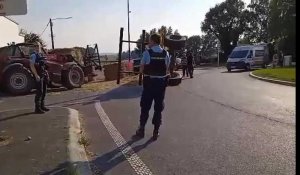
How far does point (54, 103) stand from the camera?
17094mm

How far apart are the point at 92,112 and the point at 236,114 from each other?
390 centimetres

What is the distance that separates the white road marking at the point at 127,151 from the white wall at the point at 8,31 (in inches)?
740

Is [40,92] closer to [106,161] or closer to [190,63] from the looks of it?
[106,161]

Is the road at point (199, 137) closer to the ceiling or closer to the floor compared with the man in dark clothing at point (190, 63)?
closer to the floor

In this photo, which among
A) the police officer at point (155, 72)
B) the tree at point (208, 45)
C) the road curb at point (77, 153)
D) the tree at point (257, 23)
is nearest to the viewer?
the road curb at point (77, 153)

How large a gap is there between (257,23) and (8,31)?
241 ft

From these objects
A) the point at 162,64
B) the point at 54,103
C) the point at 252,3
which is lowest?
the point at 54,103

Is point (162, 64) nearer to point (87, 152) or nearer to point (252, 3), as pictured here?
point (87, 152)

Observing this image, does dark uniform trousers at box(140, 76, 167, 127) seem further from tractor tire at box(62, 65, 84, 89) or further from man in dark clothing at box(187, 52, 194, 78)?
man in dark clothing at box(187, 52, 194, 78)

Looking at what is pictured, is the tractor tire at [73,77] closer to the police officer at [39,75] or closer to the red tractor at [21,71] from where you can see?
the red tractor at [21,71]

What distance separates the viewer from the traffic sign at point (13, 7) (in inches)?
327

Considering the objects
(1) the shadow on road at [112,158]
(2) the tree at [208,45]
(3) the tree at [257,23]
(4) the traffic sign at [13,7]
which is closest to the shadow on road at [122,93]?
(1) the shadow on road at [112,158]

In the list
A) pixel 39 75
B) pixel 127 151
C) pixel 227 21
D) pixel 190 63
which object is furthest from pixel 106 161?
pixel 227 21

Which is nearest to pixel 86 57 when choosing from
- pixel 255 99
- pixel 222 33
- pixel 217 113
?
pixel 255 99
